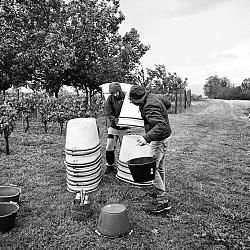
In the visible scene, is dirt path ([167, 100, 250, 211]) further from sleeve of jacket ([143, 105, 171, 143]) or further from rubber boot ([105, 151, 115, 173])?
sleeve of jacket ([143, 105, 171, 143])

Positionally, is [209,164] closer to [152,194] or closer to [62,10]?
[152,194]

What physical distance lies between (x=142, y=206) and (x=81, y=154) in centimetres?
122

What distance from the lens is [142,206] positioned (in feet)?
14.4

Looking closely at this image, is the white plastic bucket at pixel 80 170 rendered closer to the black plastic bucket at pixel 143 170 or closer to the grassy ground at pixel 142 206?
the grassy ground at pixel 142 206

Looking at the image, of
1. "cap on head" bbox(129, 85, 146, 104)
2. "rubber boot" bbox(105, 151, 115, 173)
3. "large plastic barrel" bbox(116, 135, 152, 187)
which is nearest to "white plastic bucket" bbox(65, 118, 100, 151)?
"large plastic barrel" bbox(116, 135, 152, 187)

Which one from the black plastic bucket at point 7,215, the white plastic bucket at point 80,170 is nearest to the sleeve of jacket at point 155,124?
the white plastic bucket at point 80,170

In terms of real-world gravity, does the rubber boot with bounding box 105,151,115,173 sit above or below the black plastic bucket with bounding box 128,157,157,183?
below

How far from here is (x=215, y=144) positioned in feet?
29.8

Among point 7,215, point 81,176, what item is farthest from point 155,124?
point 7,215

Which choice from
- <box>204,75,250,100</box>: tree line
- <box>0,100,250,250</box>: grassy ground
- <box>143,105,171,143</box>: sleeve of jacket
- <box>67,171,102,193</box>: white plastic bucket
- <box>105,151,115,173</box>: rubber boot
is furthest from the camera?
<box>204,75,250,100</box>: tree line

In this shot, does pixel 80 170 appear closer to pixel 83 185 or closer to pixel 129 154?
pixel 83 185

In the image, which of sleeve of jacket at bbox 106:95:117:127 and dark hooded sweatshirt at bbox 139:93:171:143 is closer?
dark hooded sweatshirt at bbox 139:93:171:143

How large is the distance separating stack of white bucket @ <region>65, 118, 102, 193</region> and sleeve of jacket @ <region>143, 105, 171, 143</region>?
1264mm

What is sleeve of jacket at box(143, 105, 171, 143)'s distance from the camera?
12.4 feet
